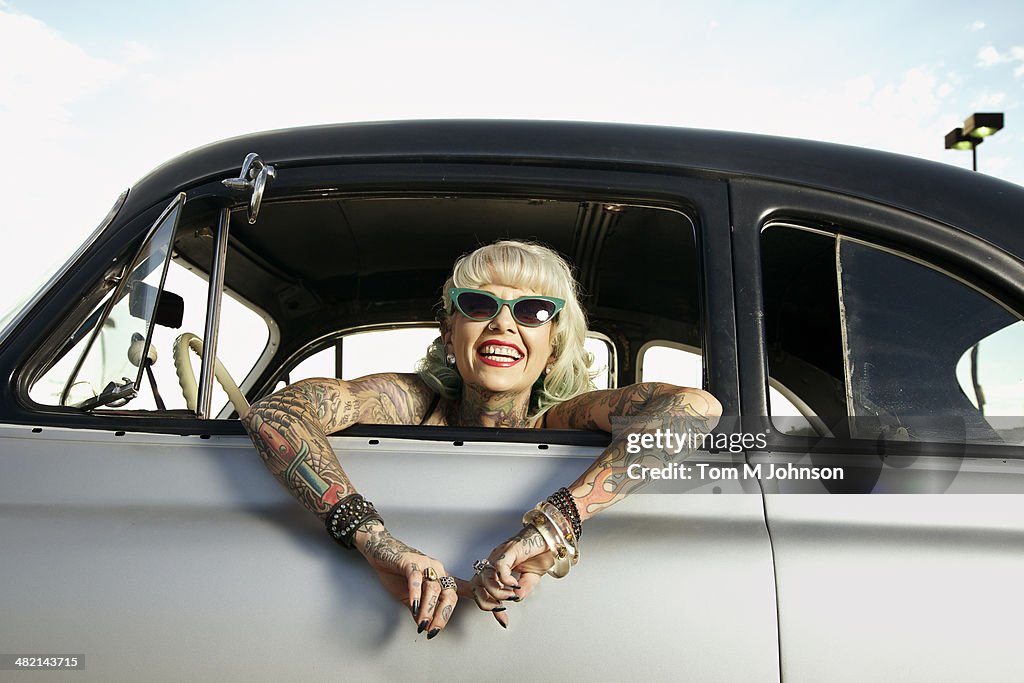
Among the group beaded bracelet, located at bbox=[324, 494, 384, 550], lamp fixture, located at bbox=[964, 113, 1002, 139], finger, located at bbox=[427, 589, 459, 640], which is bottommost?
finger, located at bbox=[427, 589, 459, 640]

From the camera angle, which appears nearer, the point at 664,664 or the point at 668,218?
the point at 664,664

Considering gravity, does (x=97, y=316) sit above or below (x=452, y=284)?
below

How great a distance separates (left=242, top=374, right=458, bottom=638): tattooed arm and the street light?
227 inches

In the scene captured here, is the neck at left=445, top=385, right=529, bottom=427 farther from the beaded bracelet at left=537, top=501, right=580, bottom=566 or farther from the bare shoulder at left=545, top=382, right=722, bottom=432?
the beaded bracelet at left=537, top=501, right=580, bottom=566

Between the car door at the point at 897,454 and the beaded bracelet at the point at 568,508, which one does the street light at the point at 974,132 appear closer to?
the car door at the point at 897,454

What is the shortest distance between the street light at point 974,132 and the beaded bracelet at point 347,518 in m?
6.03

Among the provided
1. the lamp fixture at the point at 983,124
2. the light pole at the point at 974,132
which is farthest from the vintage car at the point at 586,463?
the lamp fixture at the point at 983,124

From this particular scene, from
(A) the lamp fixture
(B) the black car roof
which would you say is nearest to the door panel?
(B) the black car roof

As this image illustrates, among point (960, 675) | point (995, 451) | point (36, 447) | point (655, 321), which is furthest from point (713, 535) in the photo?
point (655, 321)

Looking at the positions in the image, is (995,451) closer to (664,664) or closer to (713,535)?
(713,535)

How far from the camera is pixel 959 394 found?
1741 millimetres

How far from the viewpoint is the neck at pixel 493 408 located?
7.02 ft

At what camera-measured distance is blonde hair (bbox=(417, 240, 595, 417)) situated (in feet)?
6.91

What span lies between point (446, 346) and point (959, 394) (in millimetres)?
1212
